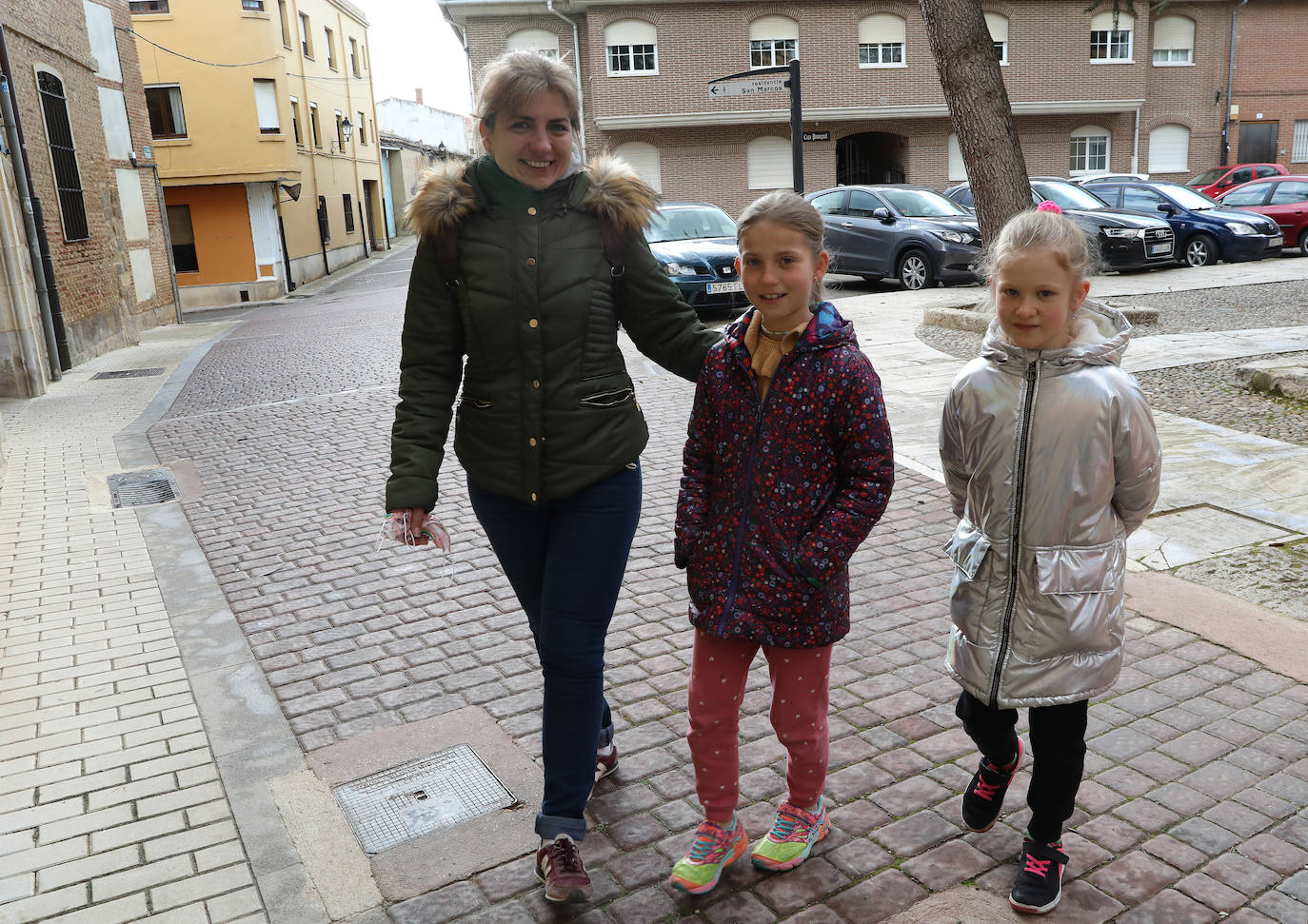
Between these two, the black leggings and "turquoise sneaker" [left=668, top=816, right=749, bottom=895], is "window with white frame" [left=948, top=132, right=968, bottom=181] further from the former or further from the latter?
"turquoise sneaker" [left=668, top=816, right=749, bottom=895]

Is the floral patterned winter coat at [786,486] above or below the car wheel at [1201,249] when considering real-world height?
above

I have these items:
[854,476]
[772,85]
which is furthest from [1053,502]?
[772,85]

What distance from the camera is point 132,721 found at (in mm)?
3955

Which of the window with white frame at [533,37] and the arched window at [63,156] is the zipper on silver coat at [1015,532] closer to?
the arched window at [63,156]

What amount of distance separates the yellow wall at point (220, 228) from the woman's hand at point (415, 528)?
91.5 ft

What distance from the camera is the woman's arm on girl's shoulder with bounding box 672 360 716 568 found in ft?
8.79

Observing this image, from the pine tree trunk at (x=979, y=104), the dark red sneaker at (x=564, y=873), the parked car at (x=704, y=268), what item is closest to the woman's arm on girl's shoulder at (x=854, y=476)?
the dark red sneaker at (x=564, y=873)

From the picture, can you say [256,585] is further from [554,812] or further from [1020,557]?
[1020,557]

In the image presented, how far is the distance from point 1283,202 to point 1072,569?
66.5ft

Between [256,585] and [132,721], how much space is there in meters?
1.47

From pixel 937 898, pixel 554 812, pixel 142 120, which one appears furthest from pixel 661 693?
pixel 142 120

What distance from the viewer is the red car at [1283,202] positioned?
1883 cm

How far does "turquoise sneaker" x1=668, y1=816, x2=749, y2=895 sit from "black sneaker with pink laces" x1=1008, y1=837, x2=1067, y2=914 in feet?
2.27

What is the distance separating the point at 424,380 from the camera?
9.18ft
